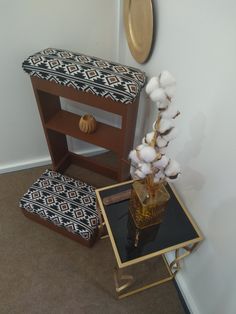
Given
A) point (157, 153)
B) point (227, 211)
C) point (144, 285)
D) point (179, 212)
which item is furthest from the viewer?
point (144, 285)

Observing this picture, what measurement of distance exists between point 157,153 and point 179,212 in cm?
46

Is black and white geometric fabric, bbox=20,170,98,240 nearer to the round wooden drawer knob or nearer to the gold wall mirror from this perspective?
the round wooden drawer knob

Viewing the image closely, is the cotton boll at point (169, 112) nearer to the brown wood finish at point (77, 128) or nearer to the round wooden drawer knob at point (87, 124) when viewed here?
the brown wood finish at point (77, 128)

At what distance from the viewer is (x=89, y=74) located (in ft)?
3.71

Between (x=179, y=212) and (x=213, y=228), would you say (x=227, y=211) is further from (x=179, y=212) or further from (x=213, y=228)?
(x=179, y=212)

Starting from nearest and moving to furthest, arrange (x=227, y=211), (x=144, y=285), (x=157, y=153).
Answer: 1. (x=157, y=153)
2. (x=227, y=211)
3. (x=144, y=285)

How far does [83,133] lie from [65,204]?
45cm

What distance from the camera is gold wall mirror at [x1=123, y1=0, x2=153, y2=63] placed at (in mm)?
1034

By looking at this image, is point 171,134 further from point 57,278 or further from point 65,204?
point 57,278

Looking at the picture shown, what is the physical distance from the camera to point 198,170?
0.93 m

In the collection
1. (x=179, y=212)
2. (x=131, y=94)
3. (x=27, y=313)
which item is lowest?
(x=27, y=313)

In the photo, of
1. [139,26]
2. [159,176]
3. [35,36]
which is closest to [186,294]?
[159,176]

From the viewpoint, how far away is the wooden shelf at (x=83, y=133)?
54.9 inches

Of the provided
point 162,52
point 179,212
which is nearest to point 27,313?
point 179,212
